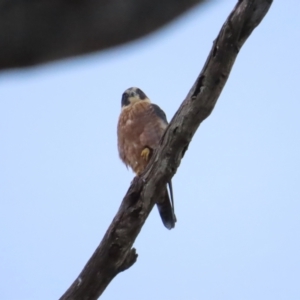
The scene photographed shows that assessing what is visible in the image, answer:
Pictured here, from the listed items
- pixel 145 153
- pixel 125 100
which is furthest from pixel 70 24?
pixel 125 100

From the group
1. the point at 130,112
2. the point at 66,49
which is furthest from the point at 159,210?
the point at 66,49

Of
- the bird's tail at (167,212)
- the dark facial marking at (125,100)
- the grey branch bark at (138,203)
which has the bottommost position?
the grey branch bark at (138,203)

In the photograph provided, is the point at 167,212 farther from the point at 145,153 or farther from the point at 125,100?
the point at 125,100

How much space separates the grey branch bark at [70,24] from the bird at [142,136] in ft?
8.68

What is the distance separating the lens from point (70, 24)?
0.50m

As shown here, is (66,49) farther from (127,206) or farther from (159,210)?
(159,210)

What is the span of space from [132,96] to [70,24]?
366cm

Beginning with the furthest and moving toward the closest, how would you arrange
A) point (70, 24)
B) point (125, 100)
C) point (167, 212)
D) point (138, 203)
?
point (125, 100) → point (167, 212) → point (138, 203) → point (70, 24)

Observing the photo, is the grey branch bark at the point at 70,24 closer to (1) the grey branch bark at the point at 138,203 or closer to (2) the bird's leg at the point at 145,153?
(1) the grey branch bark at the point at 138,203

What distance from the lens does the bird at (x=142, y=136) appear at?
338 centimetres

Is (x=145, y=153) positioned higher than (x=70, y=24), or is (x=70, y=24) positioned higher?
(x=145, y=153)

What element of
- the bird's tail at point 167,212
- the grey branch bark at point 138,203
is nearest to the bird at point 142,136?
the bird's tail at point 167,212

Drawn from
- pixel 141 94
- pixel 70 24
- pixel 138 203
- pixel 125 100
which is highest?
pixel 141 94

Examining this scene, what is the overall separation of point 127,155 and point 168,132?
1.37m
